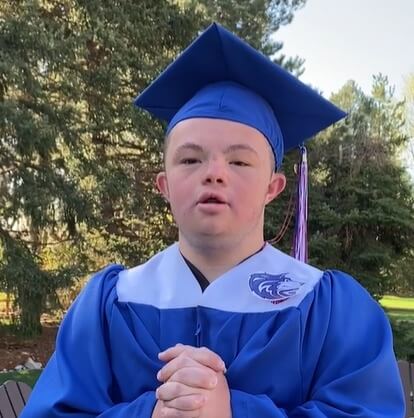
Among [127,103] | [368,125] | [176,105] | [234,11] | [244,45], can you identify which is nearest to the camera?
[244,45]

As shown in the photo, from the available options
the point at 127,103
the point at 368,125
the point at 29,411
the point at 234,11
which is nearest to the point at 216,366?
the point at 29,411

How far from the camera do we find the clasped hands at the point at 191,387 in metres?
1.23

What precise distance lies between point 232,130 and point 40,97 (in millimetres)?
8561

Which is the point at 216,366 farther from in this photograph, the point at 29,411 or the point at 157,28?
the point at 157,28

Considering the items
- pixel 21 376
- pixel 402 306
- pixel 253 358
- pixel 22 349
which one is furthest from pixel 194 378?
pixel 402 306

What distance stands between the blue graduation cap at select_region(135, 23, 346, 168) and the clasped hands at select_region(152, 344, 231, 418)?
0.57m

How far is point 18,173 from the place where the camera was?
9.87 meters

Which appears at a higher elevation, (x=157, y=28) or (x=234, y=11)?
(x=234, y=11)

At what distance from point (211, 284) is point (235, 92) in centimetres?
49

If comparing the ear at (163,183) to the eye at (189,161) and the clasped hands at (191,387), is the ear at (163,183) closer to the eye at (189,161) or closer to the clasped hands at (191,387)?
the eye at (189,161)

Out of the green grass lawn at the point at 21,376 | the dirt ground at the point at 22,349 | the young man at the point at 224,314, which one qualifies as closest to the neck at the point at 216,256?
the young man at the point at 224,314

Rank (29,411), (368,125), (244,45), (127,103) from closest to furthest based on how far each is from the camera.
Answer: (29,411) → (244,45) → (127,103) → (368,125)

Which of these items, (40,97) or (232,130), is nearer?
(232,130)

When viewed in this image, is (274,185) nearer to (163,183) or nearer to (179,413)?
(163,183)
